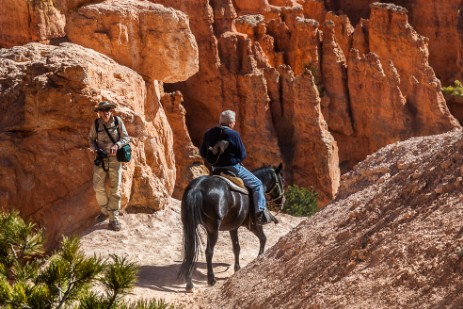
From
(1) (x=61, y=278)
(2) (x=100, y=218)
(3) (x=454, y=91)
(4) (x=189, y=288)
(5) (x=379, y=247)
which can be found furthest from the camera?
(3) (x=454, y=91)

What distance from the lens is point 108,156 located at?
11.2 metres

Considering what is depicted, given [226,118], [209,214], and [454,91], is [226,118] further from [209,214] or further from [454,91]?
[454,91]

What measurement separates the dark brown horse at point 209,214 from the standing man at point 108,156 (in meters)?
1.58

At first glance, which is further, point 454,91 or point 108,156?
point 454,91

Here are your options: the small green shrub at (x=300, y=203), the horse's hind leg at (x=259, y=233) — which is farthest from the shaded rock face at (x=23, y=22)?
the horse's hind leg at (x=259, y=233)

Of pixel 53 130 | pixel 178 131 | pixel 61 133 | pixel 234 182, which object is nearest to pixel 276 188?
pixel 234 182

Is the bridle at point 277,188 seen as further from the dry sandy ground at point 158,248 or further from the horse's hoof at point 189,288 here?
the horse's hoof at point 189,288

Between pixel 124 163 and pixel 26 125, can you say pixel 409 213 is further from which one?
pixel 26 125

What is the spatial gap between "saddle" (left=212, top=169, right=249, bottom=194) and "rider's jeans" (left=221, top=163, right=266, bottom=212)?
117 millimetres

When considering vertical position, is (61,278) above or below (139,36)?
below

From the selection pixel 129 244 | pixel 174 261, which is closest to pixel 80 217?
pixel 129 244

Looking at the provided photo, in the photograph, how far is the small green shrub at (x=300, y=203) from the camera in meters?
23.5

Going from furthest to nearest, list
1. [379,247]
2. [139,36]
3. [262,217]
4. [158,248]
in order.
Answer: [139,36] < [158,248] < [262,217] < [379,247]

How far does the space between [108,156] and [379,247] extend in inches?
209
